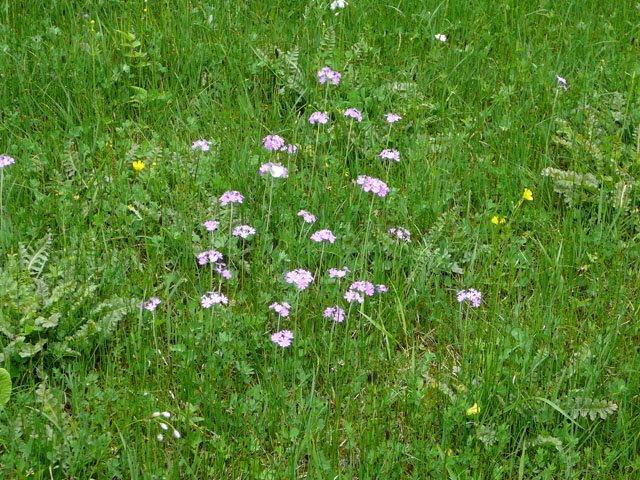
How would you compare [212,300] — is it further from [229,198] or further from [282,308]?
[229,198]

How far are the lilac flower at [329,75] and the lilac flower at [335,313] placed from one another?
4.85ft

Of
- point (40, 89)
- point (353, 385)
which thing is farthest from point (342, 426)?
point (40, 89)

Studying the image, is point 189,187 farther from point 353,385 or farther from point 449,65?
point 449,65

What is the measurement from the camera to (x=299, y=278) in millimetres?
2619

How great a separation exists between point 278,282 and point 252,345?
0.34 meters

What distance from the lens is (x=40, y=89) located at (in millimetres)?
3617

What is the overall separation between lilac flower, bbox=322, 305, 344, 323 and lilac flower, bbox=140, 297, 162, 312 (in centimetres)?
60

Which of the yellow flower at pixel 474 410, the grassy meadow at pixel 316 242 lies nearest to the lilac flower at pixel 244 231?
the grassy meadow at pixel 316 242

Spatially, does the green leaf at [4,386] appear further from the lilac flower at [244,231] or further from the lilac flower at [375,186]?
the lilac flower at [375,186]

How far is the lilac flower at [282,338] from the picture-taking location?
2.43 metres

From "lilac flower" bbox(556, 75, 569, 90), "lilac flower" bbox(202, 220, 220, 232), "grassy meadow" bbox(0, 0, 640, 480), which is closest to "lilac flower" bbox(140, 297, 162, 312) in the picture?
"grassy meadow" bbox(0, 0, 640, 480)

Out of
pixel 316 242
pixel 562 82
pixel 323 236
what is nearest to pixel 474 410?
pixel 323 236

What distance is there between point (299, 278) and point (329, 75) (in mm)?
1464

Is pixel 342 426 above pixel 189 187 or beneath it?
beneath
